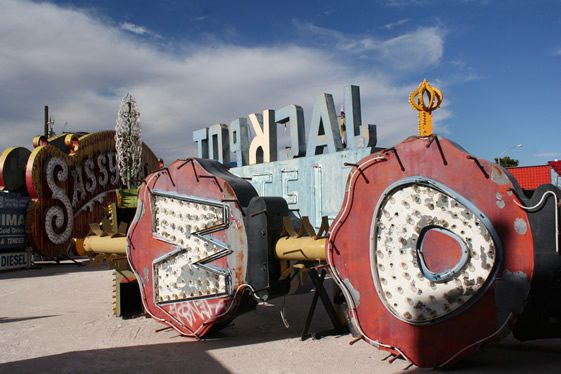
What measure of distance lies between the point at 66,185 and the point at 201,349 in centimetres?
1566

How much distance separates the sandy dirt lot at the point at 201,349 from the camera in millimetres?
5793

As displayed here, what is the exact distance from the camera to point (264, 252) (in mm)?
6543

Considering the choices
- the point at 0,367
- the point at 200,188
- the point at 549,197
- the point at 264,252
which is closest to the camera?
the point at 549,197

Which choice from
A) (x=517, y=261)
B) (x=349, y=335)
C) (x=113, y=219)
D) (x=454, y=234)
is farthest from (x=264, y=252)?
(x=113, y=219)

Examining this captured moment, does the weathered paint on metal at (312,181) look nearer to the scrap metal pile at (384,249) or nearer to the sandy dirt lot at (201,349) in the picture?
the sandy dirt lot at (201,349)

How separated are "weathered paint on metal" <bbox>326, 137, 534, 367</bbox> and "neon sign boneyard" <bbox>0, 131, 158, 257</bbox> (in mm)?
15735

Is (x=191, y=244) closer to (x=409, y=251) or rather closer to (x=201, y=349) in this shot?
(x=201, y=349)

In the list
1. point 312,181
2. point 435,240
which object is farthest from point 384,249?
point 312,181

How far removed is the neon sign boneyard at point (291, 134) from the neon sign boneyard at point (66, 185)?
5.10 meters

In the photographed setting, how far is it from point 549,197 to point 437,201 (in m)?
0.99

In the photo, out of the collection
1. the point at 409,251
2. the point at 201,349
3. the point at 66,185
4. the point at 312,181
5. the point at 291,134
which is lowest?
the point at 201,349

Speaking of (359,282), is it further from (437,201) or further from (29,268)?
(29,268)

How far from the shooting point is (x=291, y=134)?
50.0 feet

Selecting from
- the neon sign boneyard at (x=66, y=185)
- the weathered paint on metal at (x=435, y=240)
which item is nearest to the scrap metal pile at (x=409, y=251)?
the weathered paint on metal at (x=435, y=240)
